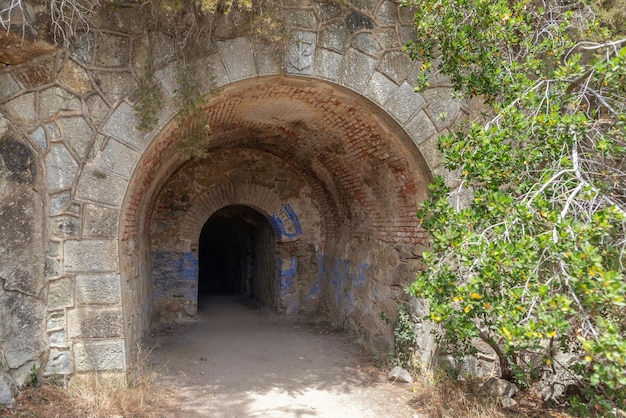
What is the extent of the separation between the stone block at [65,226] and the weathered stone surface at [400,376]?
330 cm

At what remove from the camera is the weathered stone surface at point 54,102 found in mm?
3568

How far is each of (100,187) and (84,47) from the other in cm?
117

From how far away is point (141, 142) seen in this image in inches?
149

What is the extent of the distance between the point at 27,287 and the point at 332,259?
4.56 m

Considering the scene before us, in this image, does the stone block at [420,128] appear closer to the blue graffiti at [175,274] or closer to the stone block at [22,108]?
the stone block at [22,108]

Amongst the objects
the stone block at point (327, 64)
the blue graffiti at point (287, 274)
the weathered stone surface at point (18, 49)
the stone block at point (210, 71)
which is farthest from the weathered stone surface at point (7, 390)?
the blue graffiti at point (287, 274)

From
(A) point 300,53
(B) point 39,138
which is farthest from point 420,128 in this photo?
(B) point 39,138

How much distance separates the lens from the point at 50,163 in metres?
3.57

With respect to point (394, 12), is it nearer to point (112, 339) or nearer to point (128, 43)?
point (128, 43)

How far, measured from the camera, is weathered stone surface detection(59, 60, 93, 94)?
3.61 metres

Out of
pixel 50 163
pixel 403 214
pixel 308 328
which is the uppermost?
pixel 50 163

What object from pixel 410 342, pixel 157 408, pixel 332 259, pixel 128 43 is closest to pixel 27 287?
pixel 157 408

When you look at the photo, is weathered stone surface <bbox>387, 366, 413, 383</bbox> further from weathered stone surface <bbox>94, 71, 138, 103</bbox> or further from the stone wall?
weathered stone surface <bbox>94, 71, 138, 103</bbox>

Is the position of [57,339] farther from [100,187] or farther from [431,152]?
[431,152]
